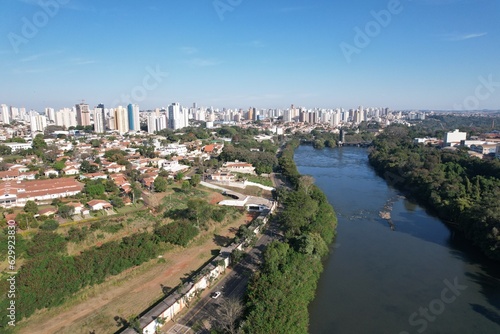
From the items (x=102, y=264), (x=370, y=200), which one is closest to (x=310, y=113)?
(x=370, y=200)

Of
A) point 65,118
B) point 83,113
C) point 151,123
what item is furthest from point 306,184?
point 65,118

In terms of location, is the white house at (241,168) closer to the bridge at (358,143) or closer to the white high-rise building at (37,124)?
the bridge at (358,143)

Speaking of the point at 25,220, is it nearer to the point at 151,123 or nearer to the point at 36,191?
the point at 36,191

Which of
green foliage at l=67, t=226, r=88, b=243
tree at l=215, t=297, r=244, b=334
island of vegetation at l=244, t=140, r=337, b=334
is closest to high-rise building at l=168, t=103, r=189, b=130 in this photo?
island of vegetation at l=244, t=140, r=337, b=334

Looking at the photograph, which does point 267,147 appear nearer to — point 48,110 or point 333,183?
point 333,183

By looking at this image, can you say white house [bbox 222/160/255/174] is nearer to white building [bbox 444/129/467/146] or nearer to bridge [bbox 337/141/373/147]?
white building [bbox 444/129/467/146]

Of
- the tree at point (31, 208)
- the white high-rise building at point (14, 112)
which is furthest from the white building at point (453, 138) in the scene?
the white high-rise building at point (14, 112)

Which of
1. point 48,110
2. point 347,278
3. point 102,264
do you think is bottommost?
point 347,278
